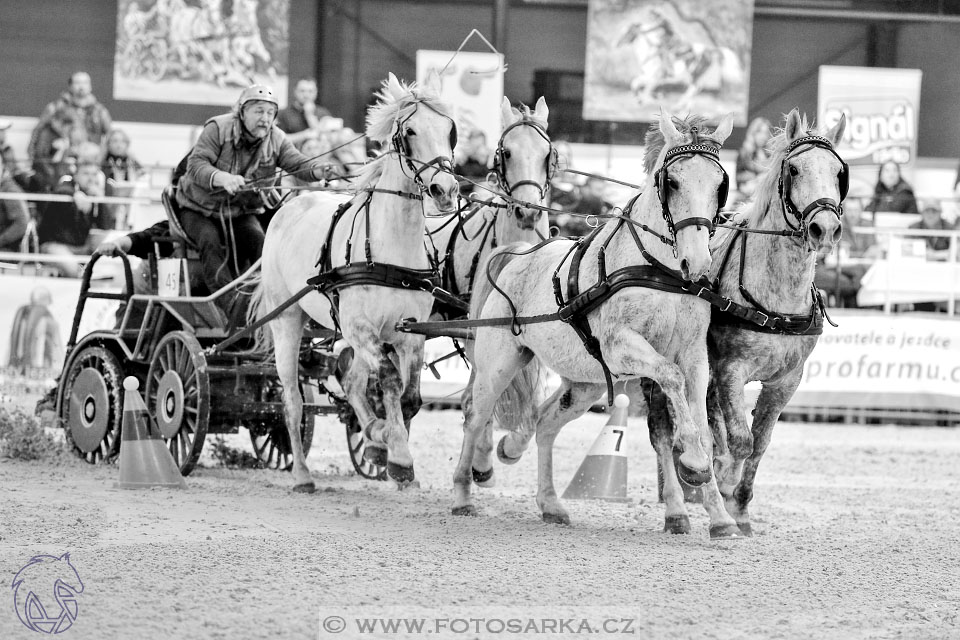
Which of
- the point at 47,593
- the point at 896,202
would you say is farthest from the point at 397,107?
the point at 896,202

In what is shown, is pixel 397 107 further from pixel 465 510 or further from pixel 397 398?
pixel 465 510

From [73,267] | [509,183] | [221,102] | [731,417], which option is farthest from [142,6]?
[731,417]

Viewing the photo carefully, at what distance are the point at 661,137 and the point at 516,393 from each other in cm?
180

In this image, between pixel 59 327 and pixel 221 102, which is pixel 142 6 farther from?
pixel 59 327

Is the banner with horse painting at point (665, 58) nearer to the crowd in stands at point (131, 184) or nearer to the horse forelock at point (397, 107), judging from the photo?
the crowd in stands at point (131, 184)

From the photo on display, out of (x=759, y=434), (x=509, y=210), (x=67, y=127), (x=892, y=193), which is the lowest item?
(x=759, y=434)

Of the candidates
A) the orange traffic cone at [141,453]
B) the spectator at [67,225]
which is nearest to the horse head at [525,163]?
the orange traffic cone at [141,453]

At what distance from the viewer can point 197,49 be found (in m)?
16.8

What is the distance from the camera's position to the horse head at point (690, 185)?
229 inches

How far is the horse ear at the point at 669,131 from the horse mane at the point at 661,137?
4cm

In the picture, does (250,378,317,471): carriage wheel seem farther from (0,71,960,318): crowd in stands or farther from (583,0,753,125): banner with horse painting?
(583,0,753,125): banner with horse painting

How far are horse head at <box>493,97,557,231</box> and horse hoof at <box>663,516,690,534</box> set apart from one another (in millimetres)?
1784

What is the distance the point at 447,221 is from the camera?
27.2 feet

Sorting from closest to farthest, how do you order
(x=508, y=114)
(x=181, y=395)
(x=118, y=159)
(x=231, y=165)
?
(x=508, y=114) → (x=181, y=395) → (x=231, y=165) → (x=118, y=159)
